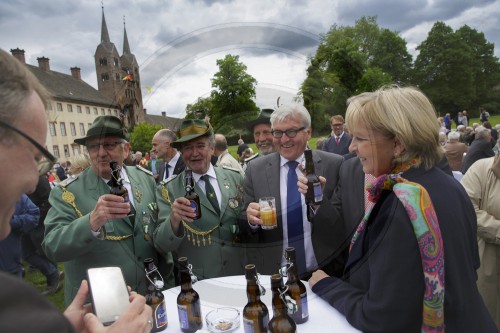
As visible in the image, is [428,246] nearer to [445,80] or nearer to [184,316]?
[184,316]

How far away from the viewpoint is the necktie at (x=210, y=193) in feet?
7.70

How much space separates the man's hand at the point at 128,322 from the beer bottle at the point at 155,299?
0.81 meters

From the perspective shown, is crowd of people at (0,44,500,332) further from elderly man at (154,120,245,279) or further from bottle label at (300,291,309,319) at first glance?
bottle label at (300,291,309,319)

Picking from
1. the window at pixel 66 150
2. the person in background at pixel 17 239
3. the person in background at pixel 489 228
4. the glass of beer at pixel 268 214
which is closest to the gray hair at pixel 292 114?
the glass of beer at pixel 268 214

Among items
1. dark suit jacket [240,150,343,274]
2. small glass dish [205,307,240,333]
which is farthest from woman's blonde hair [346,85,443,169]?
small glass dish [205,307,240,333]

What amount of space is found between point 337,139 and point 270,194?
0.64 meters

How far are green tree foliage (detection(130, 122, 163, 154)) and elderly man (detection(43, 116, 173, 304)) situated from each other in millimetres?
255

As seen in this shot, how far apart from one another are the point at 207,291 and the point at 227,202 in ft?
2.09

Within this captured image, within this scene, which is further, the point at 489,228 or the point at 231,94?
the point at 489,228

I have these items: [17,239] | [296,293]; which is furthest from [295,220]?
[17,239]

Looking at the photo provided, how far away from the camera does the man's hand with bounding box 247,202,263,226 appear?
82.4 inches

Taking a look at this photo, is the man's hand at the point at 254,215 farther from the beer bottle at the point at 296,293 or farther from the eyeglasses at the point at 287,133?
the eyeglasses at the point at 287,133

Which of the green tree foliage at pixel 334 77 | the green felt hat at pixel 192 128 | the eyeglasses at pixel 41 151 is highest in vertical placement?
the green tree foliage at pixel 334 77

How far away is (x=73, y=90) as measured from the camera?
7.39ft
